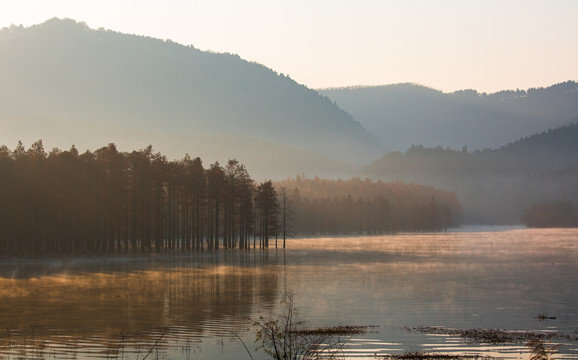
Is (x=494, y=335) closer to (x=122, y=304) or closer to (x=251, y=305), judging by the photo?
(x=251, y=305)

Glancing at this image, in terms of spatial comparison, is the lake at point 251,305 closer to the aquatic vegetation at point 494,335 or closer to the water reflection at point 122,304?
the water reflection at point 122,304

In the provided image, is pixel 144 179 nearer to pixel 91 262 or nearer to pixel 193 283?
pixel 91 262

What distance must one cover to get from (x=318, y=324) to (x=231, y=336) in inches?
226

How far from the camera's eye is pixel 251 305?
4809 cm

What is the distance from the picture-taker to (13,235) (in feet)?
354

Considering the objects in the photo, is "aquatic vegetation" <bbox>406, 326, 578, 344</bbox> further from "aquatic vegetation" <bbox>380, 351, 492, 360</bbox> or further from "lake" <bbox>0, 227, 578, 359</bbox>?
"aquatic vegetation" <bbox>380, 351, 492, 360</bbox>

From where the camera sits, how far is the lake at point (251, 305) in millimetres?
33281

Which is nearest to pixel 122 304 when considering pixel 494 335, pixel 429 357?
pixel 494 335

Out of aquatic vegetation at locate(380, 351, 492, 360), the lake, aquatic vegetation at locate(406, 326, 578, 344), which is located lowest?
aquatic vegetation at locate(380, 351, 492, 360)

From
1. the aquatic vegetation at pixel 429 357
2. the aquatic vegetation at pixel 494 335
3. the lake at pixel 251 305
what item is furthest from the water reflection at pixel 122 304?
the aquatic vegetation at pixel 494 335

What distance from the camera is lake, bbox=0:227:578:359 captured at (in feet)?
109

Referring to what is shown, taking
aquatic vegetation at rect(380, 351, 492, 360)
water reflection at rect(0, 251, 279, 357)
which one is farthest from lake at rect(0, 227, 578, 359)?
aquatic vegetation at rect(380, 351, 492, 360)

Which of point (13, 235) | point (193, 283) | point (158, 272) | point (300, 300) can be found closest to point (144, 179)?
point (13, 235)

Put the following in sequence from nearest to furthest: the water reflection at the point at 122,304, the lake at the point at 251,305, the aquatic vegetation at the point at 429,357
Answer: the aquatic vegetation at the point at 429,357, the lake at the point at 251,305, the water reflection at the point at 122,304
